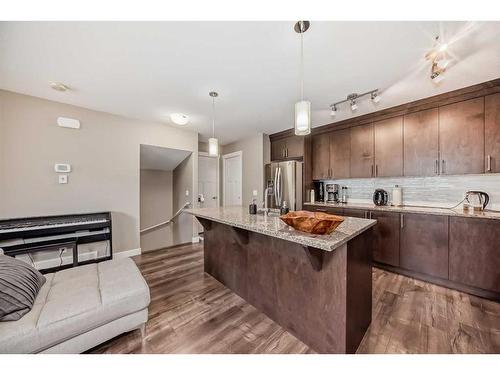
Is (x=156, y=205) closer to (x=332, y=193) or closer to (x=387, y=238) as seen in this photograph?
(x=332, y=193)

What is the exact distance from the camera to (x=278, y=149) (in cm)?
425

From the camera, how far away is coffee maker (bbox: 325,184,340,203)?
376cm

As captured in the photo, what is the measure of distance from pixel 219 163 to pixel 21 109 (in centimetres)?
352

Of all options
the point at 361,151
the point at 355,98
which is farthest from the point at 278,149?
the point at 355,98

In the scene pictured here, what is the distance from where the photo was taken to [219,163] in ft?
17.3

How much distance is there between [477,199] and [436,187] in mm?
417

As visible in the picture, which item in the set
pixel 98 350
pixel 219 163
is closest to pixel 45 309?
pixel 98 350

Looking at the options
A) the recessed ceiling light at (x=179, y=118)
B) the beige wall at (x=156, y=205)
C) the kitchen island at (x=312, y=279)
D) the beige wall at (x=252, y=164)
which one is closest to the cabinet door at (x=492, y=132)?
the kitchen island at (x=312, y=279)

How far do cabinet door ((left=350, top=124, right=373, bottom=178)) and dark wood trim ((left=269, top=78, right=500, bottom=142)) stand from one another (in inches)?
5.0

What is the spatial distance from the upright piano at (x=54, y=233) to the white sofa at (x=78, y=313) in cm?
112

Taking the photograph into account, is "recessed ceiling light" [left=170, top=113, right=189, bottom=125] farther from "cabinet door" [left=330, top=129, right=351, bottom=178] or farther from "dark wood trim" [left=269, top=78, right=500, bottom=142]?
"cabinet door" [left=330, top=129, right=351, bottom=178]

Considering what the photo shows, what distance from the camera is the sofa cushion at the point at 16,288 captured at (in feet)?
3.67

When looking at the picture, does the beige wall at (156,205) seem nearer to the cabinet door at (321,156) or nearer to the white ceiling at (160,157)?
the white ceiling at (160,157)

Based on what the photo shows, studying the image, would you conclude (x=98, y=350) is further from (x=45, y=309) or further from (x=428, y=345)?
(x=428, y=345)
